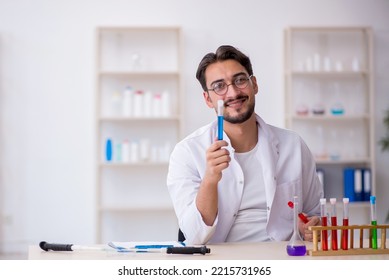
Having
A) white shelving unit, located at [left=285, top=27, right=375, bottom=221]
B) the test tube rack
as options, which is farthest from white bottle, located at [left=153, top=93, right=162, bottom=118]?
the test tube rack

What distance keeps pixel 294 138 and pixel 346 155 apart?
2905 mm

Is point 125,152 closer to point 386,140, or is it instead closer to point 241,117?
point 386,140

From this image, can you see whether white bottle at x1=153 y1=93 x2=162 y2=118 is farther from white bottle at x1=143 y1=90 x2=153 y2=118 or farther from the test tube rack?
the test tube rack

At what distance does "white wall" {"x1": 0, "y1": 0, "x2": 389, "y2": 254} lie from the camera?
16.8ft

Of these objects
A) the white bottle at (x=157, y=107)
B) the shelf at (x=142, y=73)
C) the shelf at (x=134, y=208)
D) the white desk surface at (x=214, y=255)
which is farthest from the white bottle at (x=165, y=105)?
the white desk surface at (x=214, y=255)

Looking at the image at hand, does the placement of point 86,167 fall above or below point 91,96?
below

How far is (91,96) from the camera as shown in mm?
5164

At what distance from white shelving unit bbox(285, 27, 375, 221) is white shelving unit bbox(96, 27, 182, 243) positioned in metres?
0.93

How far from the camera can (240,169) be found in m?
2.22

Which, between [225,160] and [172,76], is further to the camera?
[172,76]

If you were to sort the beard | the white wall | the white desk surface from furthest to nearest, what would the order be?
the white wall < the beard < the white desk surface

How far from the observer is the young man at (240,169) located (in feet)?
7.15
